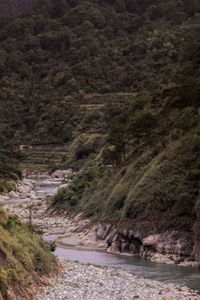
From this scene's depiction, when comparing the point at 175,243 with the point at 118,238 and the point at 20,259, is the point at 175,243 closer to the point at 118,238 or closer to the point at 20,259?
the point at 118,238

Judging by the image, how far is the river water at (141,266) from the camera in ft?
152

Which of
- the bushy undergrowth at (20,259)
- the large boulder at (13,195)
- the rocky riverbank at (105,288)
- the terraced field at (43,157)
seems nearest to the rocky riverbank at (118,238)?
the rocky riverbank at (105,288)

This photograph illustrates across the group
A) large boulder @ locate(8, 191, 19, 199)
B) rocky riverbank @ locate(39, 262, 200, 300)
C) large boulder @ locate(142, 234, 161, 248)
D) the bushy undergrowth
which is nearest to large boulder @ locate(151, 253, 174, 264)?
large boulder @ locate(142, 234, 161, 248)

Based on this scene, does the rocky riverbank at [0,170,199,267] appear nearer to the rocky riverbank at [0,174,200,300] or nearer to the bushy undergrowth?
the rocky riverbank at [0,174,200,300]

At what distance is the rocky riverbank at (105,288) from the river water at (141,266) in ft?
7.13

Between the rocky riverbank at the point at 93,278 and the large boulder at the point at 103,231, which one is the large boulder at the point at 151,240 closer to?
the rocky riverbank at the point at 93,278

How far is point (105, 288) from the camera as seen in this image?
38844 mm

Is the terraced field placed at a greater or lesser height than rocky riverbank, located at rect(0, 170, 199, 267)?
greater

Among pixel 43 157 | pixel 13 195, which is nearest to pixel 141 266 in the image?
pixel 13 195

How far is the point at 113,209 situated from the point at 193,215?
10731 mm

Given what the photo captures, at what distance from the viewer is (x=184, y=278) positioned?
4681cm

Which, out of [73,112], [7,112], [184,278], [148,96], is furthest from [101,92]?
[184,278]

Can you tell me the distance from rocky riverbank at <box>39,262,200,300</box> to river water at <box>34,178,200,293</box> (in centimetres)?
217

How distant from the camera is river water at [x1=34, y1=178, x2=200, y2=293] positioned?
4634cm
